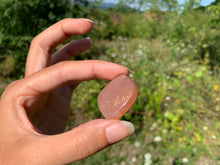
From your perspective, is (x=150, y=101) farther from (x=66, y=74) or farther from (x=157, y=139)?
(x=66, y=74)

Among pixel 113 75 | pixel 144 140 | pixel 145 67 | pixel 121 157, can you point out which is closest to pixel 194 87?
pixel 145 67

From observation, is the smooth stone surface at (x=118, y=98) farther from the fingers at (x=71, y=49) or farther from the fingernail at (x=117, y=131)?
the fingers at (x=71, y=49)

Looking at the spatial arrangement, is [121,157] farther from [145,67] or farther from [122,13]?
[122,13]

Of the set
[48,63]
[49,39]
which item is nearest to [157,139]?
[48,63]

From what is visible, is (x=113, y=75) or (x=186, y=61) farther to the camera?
(x=186, y=61)

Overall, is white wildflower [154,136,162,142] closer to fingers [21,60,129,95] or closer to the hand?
the hand

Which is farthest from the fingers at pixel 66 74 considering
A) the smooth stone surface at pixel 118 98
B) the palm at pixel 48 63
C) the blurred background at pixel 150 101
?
the blurred background at pixel 150 101

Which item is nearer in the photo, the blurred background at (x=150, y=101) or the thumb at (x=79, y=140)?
the thumb at (x=79, y=140)

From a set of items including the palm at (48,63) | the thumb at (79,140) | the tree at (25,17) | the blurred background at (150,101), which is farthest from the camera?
the blurred background at (150,101)
